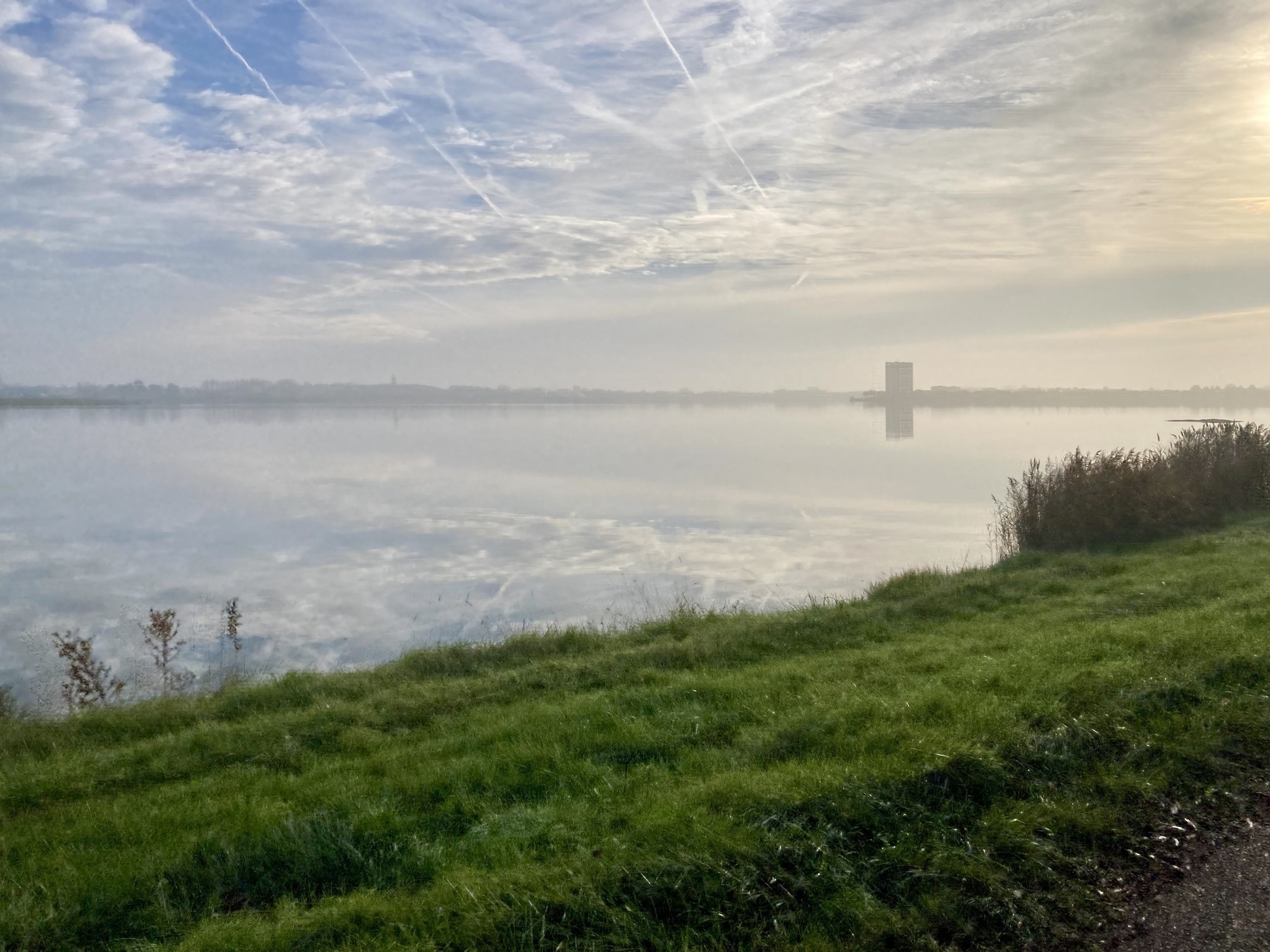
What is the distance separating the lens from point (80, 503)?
1439 inches

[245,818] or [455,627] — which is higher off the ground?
[245,818]

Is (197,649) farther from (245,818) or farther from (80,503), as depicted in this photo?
(80,503)

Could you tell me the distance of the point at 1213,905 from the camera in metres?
5.12

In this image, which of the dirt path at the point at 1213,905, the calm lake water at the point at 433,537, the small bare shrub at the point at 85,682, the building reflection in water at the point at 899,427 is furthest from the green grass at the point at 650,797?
the building reflection in water at the point at 899,427

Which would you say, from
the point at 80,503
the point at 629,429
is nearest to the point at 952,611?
the point at 80,503

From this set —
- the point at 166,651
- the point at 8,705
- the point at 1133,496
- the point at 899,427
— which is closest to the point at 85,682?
the point at 8,705

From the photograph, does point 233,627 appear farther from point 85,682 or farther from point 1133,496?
point 1133,496

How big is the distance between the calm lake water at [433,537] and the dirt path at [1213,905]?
1302 cm

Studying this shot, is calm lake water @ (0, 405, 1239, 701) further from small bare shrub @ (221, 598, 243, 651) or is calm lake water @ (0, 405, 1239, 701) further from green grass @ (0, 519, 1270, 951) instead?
green grass @ (0, 519, 1270, 951)

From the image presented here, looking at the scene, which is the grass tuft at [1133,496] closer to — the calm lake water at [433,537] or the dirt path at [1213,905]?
the calm lake water at [433,537]

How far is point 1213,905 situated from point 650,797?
11.8 feet

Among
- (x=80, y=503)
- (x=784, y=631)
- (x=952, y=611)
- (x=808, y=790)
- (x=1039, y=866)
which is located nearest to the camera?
(x=1039, y=866)

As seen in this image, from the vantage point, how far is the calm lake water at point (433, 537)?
62.4 feet

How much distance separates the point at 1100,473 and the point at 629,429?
8142cm
